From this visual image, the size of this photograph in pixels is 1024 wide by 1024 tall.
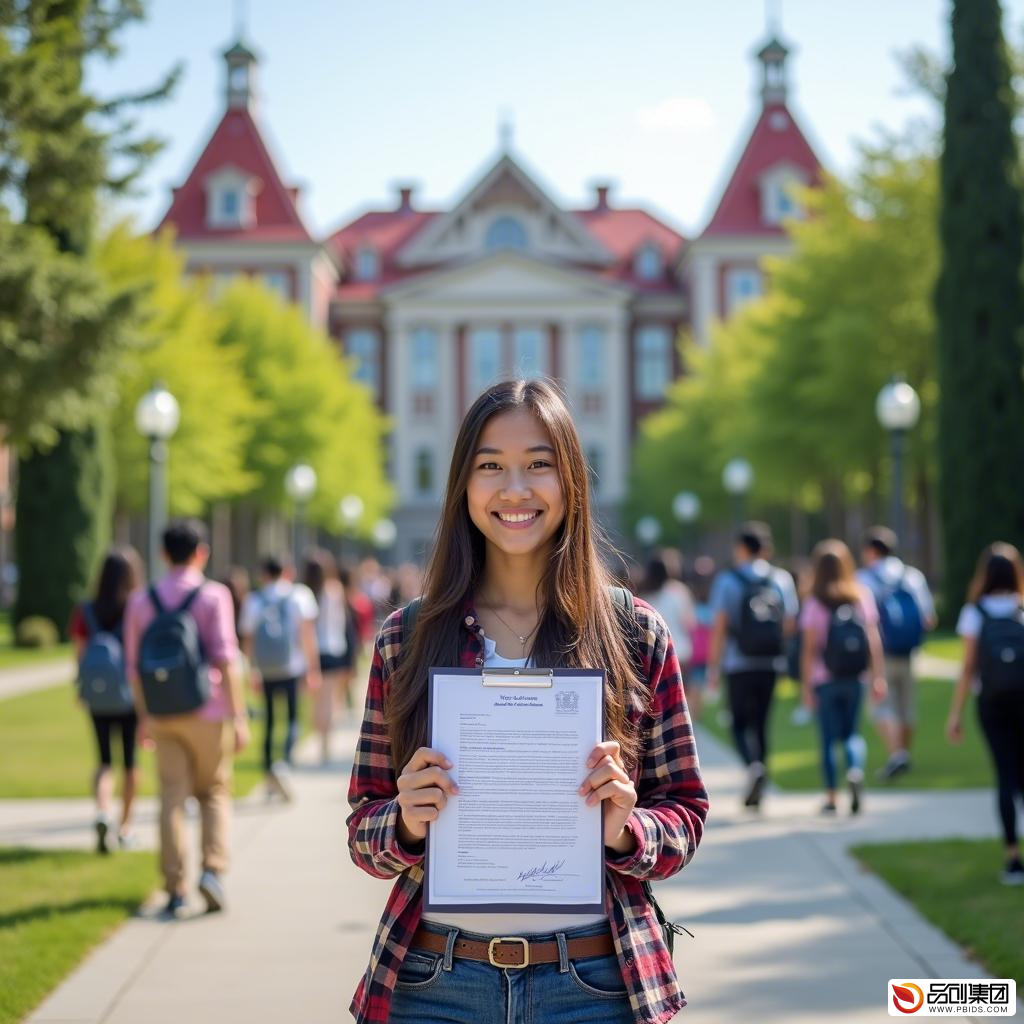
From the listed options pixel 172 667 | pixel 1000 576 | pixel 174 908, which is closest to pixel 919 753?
pixel 1000 576

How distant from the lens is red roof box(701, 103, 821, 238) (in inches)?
2680

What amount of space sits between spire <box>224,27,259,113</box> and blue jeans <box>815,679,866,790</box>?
209 feet

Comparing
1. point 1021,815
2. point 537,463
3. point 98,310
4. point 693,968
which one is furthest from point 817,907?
point 98,310

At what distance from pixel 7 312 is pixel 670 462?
39.5 meters

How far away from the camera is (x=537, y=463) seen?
2902mm

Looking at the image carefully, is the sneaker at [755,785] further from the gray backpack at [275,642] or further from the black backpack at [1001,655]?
the gray backpack at [275,642]

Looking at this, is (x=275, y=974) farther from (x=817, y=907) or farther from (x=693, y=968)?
(x=817, y=907)

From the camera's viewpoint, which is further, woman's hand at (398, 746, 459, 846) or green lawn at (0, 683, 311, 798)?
green lawn at (0, 683, 311, 798)

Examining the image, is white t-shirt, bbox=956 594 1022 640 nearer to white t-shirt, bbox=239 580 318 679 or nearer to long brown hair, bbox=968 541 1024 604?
long brown hair, bbox=968 541 1024 604

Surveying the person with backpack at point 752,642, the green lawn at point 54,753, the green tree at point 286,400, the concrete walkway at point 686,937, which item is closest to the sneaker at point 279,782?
the green lawn at point 54,753

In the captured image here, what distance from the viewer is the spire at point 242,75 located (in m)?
69.7

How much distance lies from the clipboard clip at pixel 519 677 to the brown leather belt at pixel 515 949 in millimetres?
469

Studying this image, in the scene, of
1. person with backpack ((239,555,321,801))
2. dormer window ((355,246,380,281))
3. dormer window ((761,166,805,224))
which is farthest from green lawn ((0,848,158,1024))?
dormer window ((355,246,380,281))

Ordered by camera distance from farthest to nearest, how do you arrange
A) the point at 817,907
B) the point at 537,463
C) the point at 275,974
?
1. the point at 817,907
2. the point at 275,974
3. the point at 537,463
